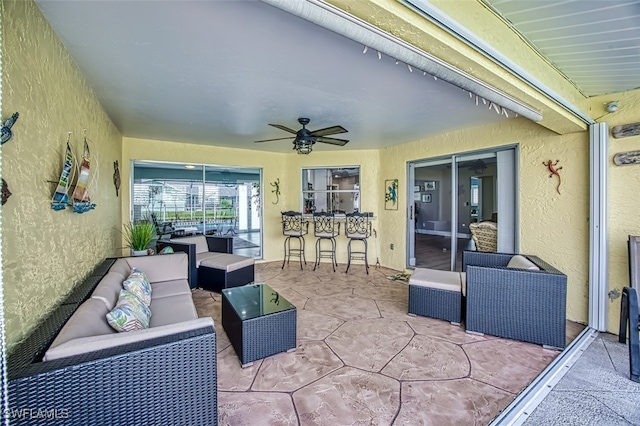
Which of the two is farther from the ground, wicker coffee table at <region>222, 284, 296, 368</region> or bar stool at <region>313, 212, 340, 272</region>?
bar stool at <region>313, 212, 340, 272</region>

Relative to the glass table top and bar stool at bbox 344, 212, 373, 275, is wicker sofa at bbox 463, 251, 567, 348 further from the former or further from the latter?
bar stool at bbox 344, 212, 373, 275

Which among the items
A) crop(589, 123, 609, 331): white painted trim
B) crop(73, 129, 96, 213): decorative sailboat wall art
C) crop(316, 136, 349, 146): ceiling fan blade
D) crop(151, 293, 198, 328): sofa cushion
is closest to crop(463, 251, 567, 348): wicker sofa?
crop(589, 123, 609, 331): white painted trim

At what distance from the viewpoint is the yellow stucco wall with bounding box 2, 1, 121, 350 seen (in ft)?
4.49

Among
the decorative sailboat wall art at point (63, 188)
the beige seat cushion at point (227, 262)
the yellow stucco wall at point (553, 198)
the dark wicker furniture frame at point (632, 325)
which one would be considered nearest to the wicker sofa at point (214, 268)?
the beige seat cushion at point (227, 262)

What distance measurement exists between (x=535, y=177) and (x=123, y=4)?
14.4 ft

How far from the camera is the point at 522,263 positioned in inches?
119

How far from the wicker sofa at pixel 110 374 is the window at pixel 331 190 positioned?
4949 millimetres

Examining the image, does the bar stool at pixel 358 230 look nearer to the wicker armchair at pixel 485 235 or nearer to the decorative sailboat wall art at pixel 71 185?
the wicker armchair at pixel 485 235

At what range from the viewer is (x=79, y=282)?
90.0 inches

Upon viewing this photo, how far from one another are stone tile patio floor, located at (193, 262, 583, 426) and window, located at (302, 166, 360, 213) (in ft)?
10.2

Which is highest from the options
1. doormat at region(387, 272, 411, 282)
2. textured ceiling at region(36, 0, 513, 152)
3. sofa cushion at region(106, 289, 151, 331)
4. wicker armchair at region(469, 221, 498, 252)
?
textured ceiling at region(36, 0, 513, 152)

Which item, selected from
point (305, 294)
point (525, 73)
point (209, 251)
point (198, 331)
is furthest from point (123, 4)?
point (209, 251)

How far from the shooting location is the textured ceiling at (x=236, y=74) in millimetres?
1805

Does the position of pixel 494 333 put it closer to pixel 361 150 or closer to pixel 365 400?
pixel 365 400
